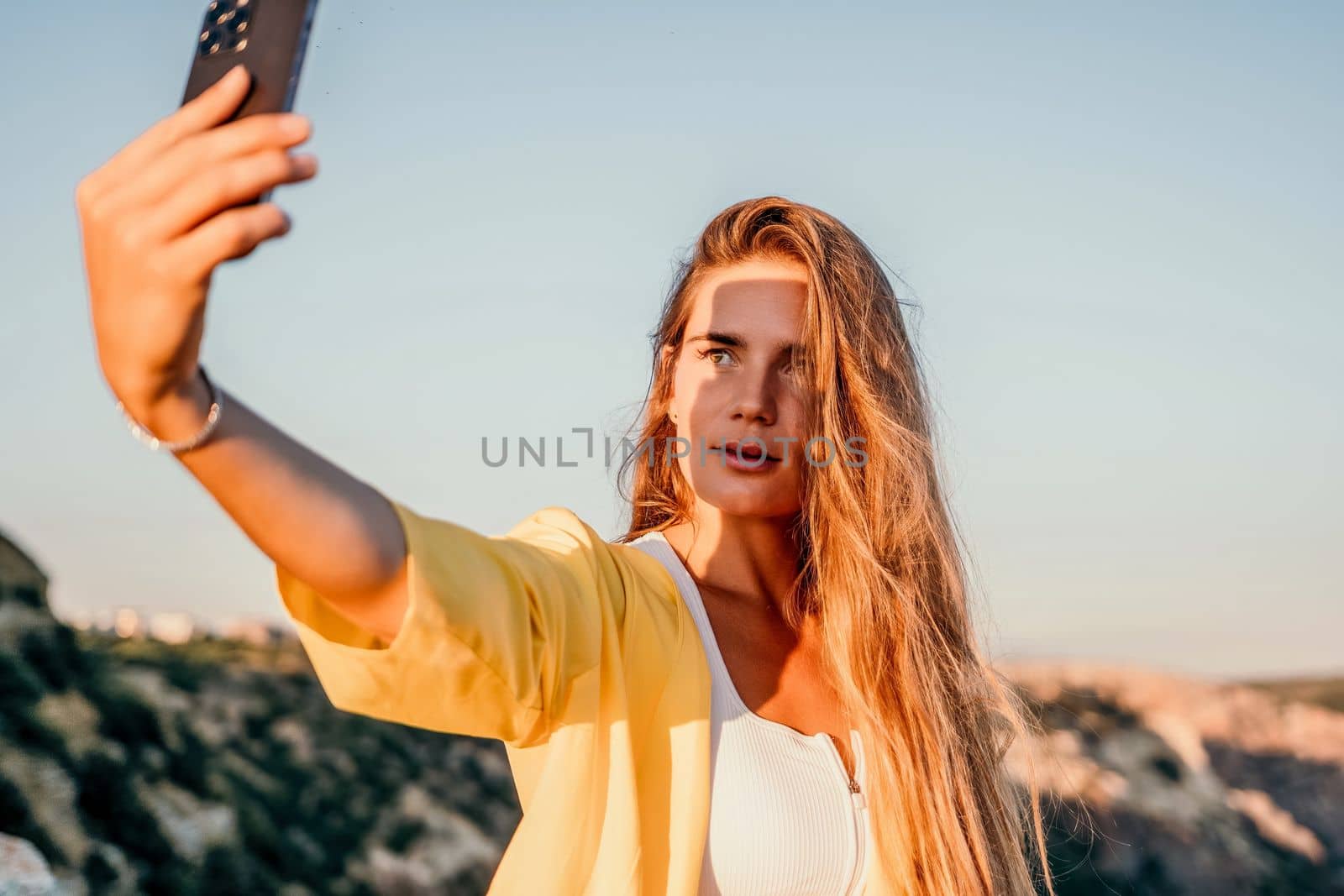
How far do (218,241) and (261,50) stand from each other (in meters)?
0.17

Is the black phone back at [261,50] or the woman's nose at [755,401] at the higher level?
the woman's nose at [755,401]

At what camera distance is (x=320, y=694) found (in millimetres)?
3523

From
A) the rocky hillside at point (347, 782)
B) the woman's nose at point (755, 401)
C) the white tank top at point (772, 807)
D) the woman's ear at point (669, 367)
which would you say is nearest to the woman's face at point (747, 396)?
the woman's nose at point (755, 401)

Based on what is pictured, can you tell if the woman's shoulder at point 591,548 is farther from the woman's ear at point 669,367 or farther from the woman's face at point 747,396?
the woman's ear at point 669,367

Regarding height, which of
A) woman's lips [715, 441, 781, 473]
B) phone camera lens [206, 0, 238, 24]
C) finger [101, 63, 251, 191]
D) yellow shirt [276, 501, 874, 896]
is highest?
woman's lips [715, 441, 781, 473]

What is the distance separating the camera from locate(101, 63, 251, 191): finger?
862mm

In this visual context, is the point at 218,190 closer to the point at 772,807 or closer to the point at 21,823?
the point at 772,807

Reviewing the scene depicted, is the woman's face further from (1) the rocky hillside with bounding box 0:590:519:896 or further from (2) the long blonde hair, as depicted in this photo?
(1) the rocky hillside with bounding box 0:590:519:896

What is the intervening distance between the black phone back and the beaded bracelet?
0.72 feet

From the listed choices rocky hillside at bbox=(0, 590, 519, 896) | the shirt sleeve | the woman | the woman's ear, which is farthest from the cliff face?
the shirt sleeve

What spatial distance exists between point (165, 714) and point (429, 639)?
6.11 feet

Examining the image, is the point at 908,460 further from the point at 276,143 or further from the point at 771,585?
the point at 276,143

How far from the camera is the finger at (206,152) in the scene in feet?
2.76

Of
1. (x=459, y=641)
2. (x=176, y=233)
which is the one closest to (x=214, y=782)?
(x=459, y=641)
